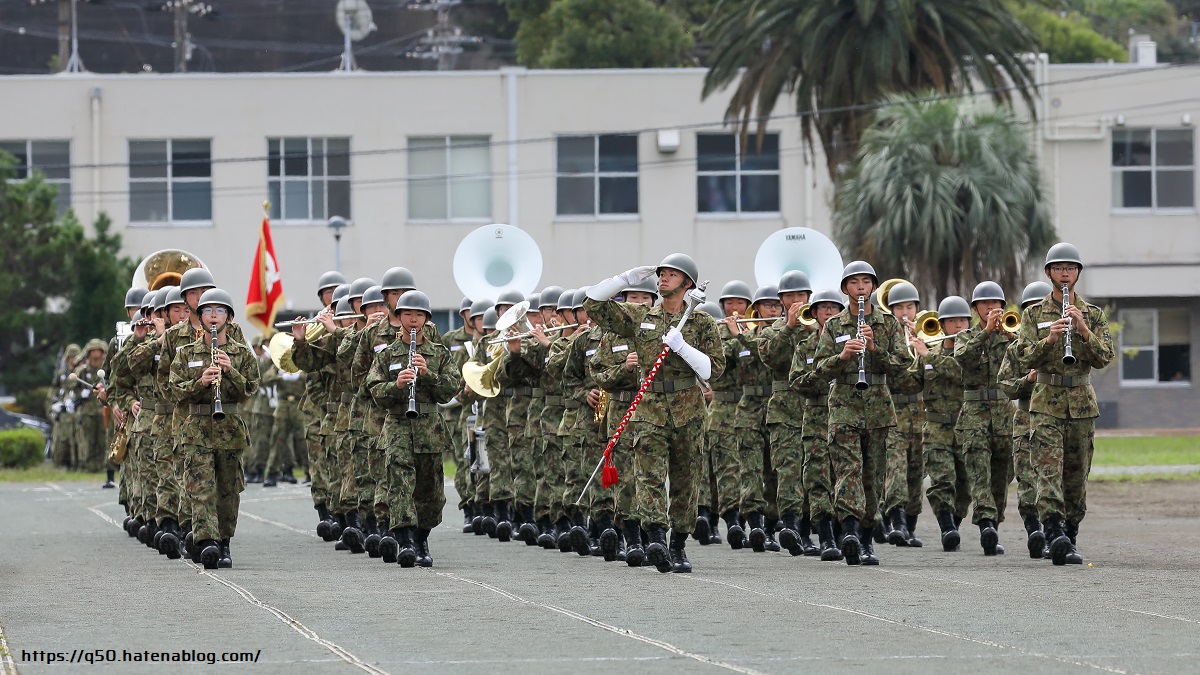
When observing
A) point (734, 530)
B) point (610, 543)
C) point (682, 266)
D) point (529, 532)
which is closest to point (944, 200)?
point (529, 532)

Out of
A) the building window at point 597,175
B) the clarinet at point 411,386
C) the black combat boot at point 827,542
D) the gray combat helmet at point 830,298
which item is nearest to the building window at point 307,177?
A: the building window at point 597,175

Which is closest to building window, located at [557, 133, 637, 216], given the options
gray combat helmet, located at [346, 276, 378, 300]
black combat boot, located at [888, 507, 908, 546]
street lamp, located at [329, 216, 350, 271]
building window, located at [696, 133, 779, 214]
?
building window, located at [696, 133, 779, 214]

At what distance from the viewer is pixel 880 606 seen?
39.0ft

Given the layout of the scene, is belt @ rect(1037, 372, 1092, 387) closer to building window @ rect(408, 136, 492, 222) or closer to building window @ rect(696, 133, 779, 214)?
building window @ rect(696, 133, 779, 214)

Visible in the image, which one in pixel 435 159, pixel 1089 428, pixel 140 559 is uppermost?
pixel 435 159

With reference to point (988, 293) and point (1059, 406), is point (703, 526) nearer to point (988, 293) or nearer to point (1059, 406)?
point (988, 293)

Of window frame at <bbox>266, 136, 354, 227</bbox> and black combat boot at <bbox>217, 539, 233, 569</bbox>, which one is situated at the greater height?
window frame at <bbox>266, 136, 354, 227</bbox>

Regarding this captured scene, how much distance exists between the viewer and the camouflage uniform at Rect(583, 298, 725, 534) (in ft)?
46.6

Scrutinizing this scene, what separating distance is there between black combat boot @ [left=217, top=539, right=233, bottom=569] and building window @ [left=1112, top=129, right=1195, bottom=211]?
3557 centimetres

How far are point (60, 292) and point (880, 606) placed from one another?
83.6 ft

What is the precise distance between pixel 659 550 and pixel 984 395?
12.6 feet

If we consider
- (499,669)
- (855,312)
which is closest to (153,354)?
(855,312)

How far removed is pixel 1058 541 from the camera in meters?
14.8

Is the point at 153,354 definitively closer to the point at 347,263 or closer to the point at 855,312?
the point at 855,312
